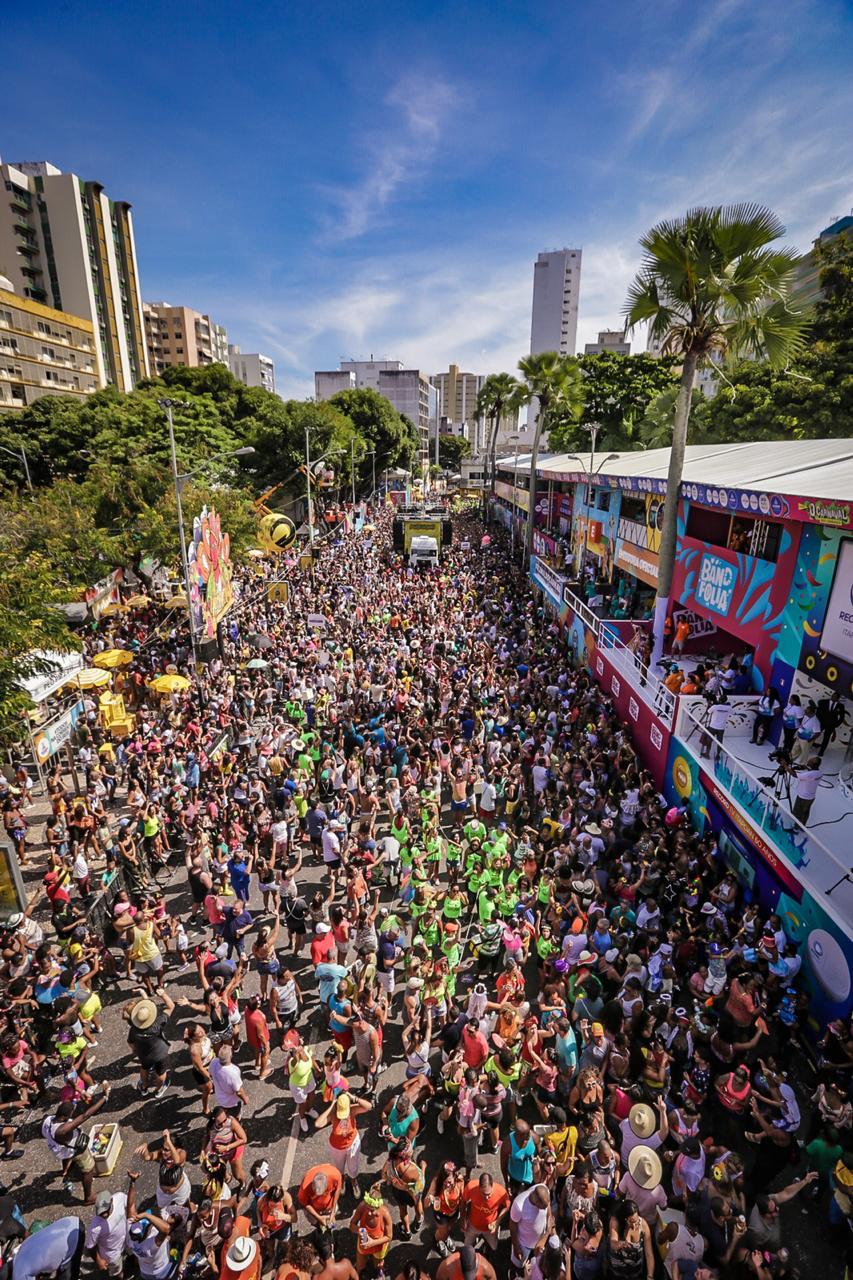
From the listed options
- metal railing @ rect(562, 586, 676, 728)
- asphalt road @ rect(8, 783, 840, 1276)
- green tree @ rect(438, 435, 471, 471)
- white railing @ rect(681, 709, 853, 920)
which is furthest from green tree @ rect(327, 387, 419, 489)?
green tree @ rect(438, 435, 471, 471)

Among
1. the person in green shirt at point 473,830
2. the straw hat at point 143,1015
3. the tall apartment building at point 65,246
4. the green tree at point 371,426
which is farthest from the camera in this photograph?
the green tree at point 371,426

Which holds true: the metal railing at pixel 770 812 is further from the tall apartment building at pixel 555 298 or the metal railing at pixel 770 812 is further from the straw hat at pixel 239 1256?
the tall apartment building at pixel 555 298

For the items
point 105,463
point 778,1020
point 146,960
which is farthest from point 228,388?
point 778,1020

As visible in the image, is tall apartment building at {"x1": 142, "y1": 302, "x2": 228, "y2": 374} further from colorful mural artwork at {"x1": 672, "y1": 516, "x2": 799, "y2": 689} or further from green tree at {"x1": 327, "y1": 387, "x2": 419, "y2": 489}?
colorful mural artwork at {"x1": 672, "y1": 516, "x2": 799, "y2": 689}

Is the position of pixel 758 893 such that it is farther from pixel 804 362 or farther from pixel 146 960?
pixel 804 362

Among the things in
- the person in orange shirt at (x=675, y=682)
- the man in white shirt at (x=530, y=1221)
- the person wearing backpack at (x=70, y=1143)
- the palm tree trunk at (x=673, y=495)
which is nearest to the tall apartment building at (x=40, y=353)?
the palm tree trunk at (x=673, y=495)

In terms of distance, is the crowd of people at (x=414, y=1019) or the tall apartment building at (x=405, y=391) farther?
the tall apartment building at (x=405, y=391)
